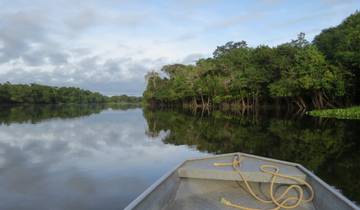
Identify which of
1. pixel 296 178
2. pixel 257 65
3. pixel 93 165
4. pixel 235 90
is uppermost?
pixel 257 65

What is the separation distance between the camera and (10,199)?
6.17m

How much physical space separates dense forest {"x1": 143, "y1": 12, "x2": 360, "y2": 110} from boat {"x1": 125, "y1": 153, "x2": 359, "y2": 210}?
3016 centimetres

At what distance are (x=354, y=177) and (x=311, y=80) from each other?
97.9 ft

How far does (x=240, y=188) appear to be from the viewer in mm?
5098

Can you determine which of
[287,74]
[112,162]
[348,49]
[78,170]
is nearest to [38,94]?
[287,74]

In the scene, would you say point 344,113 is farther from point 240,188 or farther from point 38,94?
point 38,94

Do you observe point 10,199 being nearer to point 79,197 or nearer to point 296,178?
point 79,197

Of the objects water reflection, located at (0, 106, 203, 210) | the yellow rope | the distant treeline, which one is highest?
the distant treeline

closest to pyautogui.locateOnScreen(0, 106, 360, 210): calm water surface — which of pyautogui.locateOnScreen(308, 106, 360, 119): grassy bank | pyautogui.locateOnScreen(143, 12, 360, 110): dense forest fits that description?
pyautogui.locateOnScreen(308, 106, 360, 119): grassy bank

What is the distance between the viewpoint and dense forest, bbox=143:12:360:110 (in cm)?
3506

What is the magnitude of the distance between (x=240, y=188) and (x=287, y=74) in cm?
3914

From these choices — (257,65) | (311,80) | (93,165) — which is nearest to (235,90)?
(257,65)

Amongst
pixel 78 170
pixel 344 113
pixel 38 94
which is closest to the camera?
pixel 78 170

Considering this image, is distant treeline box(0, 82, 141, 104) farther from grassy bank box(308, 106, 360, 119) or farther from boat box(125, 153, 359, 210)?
boat box(125, 153, 359, 210)
